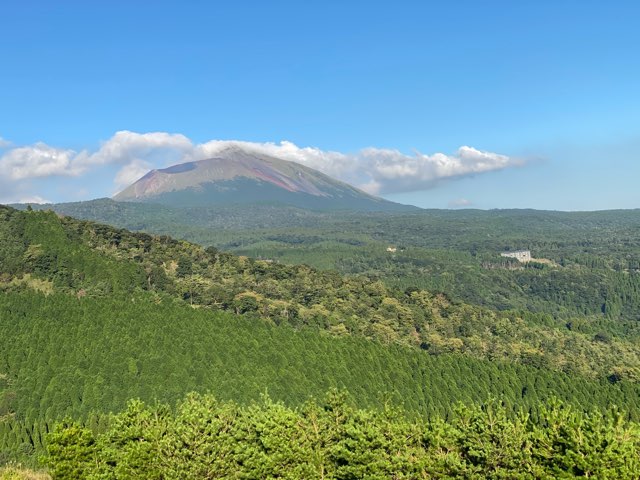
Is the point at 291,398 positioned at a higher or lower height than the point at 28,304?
lower

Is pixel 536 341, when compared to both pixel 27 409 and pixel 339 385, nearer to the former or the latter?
pixel 339 385

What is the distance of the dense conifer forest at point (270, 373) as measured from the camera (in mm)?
38094

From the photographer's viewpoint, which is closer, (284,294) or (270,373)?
(270,373)

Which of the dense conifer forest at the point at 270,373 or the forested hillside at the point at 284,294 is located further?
the forested hillside at the point at 284,294

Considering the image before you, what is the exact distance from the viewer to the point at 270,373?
321ft

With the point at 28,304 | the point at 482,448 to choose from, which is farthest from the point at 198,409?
the point at 28,304

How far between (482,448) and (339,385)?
6149cm

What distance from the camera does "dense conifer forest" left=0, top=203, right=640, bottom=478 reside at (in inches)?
1500

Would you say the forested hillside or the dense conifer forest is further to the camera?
the forested hillside

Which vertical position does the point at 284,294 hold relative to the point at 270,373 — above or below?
above

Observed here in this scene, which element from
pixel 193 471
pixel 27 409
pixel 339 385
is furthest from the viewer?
pixel 339 385

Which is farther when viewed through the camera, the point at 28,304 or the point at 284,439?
the point at 28,304

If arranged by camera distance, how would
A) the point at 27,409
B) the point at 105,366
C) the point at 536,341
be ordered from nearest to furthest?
the point at 27,409 < the point at 105,366 < the point at 536,341

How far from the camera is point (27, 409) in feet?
259
